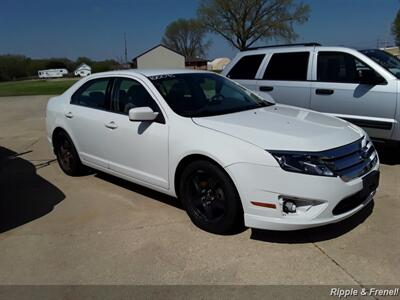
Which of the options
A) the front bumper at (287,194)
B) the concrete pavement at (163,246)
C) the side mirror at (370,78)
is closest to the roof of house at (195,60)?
the side mirror at (370,78)

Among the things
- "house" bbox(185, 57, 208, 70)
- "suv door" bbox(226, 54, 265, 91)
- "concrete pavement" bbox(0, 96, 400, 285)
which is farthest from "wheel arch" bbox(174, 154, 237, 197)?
"house" bbox(185, 57, 208, 70)

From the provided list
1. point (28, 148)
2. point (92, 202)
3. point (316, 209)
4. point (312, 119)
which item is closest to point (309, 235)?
point (316, 209)

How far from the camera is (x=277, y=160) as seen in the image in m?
3.23

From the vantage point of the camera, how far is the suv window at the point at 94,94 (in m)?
4.97

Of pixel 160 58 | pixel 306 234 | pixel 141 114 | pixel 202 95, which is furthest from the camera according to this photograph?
pixel 160 58

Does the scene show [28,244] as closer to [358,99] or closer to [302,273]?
[302,273]

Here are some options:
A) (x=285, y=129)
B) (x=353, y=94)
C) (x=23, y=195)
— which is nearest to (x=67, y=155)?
(x=23, y=195)

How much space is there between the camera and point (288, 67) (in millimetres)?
6871

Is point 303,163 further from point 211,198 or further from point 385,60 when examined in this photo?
point 385,60

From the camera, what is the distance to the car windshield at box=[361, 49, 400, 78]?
230 inches

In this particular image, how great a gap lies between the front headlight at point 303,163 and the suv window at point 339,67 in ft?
10.8

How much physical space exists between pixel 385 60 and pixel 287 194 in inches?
158

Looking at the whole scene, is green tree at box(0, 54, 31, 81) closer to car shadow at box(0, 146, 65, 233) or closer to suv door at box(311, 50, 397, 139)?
car shadow at box(0, 146, 65, 233)

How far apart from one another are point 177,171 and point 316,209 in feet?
4.64
